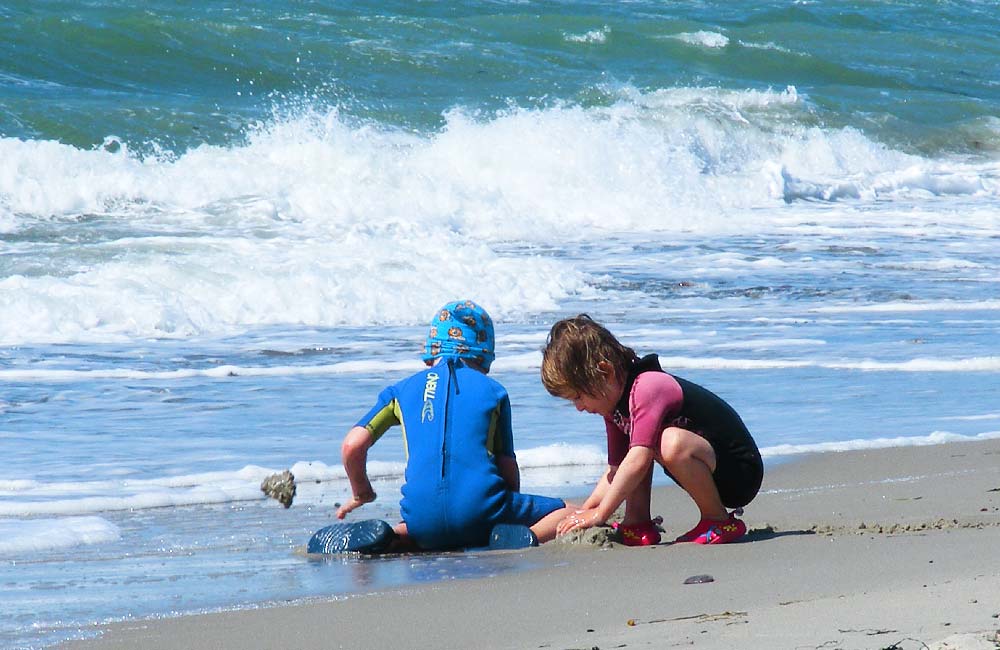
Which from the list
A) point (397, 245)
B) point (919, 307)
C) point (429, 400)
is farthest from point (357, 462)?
point (397, 245)

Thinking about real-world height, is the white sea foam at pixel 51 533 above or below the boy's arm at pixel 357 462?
below

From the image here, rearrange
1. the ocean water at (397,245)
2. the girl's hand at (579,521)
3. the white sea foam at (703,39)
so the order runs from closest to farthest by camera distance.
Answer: the girl's hand at (579,521) < the ocean water at (397,245) < the white sea foam at (703,39)

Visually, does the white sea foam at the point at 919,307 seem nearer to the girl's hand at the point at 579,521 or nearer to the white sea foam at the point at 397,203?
the white sea foam at the point at 397,203

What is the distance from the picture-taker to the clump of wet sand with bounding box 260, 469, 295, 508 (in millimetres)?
4730

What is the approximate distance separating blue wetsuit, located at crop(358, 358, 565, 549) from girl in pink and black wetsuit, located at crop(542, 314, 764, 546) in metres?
0.22

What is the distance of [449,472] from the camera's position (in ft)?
13.2

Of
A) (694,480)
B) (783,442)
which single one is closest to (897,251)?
(783,442)

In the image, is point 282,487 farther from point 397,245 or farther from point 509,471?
point 397,245

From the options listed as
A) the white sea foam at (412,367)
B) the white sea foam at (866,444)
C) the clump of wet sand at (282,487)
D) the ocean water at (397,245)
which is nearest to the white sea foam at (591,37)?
the ocean water at (397,245)

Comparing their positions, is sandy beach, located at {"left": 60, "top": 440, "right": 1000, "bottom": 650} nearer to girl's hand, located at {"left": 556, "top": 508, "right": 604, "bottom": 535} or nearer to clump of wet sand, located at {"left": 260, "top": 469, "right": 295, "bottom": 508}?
girl's hand, located at {"left": 556, "top": 508, "right": 604, "bottom": 535}

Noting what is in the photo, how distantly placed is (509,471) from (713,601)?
1174 mm

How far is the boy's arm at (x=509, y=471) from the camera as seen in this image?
4.11 metres

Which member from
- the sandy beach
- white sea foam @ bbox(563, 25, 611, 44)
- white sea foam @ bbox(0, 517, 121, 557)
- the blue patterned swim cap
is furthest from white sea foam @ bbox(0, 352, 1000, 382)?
white sea foam @ bbox(563, 25, 611, 44)

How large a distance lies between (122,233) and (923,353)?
7.02 m
